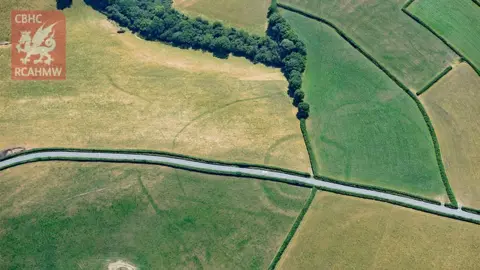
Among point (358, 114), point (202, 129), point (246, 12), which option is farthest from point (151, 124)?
point (358, 114)

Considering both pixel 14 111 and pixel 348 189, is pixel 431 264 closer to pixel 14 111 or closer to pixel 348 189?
pixel 348 189

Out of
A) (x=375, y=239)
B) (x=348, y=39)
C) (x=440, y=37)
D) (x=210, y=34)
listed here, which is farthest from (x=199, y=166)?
(x=440, y=37)

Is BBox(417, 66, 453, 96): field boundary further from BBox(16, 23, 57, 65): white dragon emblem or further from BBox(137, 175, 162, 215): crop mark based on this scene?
BBox(16, 23, 57, 65): white dragon emblem

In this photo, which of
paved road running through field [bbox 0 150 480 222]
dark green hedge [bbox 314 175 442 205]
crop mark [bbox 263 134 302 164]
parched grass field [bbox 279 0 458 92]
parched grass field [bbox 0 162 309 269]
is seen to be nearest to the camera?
parched grass field [bbox 0 162 309 269]

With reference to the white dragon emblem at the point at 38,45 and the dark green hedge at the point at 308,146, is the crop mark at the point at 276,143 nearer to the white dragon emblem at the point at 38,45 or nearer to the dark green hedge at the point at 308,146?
the dark green hedge at the point at 308,146

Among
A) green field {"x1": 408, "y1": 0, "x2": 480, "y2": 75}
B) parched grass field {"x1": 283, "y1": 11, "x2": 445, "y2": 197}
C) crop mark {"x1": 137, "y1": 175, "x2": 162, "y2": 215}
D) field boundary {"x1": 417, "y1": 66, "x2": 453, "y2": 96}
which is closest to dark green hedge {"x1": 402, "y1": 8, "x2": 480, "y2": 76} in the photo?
green field {"x1": 408, "y1": 0, "x2": 480, "y2": 75}

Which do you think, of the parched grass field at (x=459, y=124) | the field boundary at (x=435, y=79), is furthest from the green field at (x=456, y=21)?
the field boundary at (x=435, y=79)
